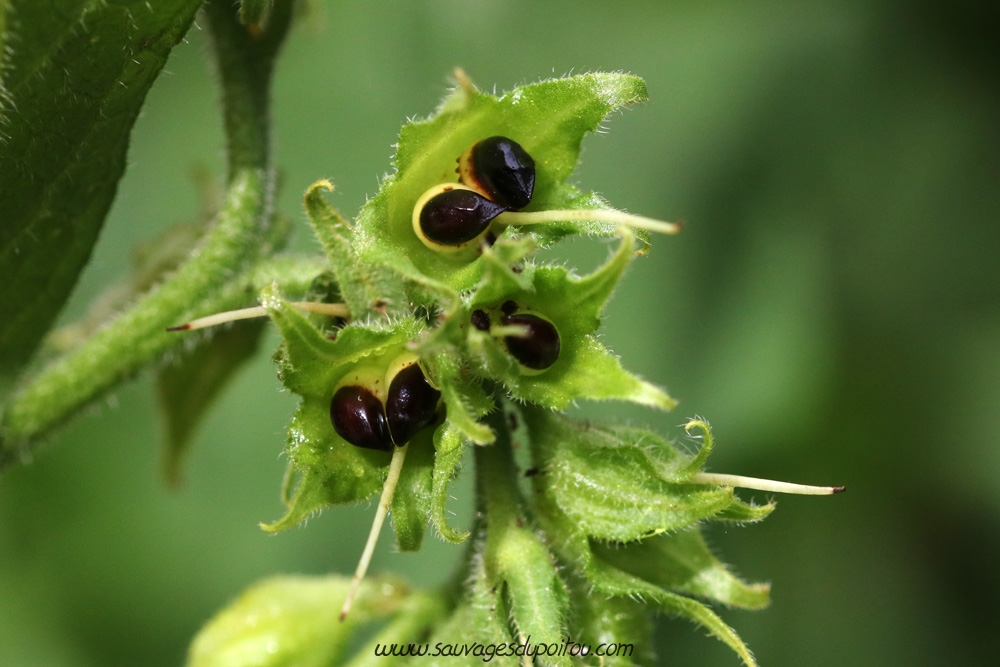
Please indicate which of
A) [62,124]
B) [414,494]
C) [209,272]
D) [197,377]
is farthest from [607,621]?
[62,124]

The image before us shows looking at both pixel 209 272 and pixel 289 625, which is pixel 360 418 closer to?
pixel 209 272

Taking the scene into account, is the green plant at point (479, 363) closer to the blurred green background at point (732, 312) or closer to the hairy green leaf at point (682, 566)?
the hairy green leaf at point (682, 566)

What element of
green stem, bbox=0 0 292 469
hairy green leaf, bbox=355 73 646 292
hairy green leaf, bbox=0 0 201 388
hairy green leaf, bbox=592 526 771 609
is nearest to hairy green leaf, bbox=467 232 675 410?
hairy green leaf, bbox=355 73 646 292

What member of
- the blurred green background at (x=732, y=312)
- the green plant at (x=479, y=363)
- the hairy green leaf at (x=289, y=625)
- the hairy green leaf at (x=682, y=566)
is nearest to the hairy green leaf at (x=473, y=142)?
the green plant at (x=479, y=363)

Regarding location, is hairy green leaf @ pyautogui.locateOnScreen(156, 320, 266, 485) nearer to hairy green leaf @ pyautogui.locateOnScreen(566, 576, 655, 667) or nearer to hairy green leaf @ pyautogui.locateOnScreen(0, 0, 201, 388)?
hairy green leaf @ pyautogui.locateOnScreen(0, 0, 201, 388)

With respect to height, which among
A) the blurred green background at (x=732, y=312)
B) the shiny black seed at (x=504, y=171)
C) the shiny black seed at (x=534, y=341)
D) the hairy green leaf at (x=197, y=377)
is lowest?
the shiny black seed at (x=534, y=341)

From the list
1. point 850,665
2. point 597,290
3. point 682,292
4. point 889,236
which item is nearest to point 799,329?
point 682,292

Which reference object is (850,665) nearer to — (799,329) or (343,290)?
(799,329)
